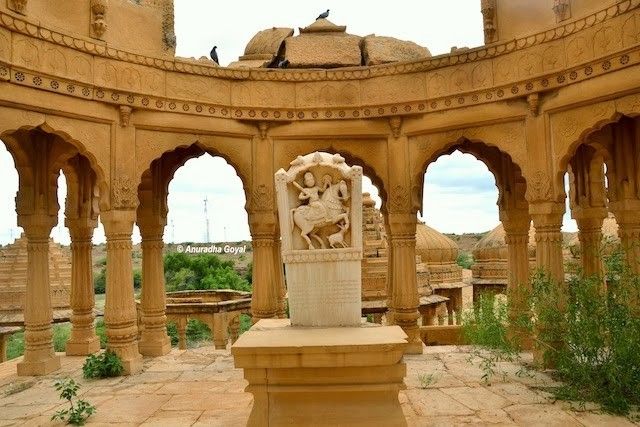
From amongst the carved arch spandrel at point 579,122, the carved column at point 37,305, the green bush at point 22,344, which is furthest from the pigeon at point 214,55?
the green bush at point 22,344

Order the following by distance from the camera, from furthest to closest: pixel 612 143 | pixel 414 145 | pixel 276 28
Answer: pixel 276 28
pixel 414 145
pixel 612 143

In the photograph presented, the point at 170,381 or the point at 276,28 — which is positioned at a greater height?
the point at 276,28

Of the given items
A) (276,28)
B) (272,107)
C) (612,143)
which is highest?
(276,28)

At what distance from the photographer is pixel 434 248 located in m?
25.3

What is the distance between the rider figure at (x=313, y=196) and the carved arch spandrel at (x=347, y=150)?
4.51 meters

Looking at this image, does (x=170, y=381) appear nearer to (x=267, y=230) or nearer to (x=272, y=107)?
(x=267, y=230)

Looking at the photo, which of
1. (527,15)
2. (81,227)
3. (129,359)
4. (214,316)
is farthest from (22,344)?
(527,15)

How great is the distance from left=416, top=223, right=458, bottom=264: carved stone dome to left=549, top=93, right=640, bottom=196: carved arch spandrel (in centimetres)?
1529

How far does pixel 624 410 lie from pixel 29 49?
957 cm

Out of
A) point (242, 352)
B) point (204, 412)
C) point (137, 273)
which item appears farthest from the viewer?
point (137, 273)

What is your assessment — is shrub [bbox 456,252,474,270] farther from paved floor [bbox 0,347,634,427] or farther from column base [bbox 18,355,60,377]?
column base [bbox 18,355,60,377]

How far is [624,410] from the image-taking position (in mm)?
6977

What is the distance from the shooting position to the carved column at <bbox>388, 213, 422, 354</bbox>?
37.1ft

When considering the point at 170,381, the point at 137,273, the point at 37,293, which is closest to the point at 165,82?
the point at 37,293
